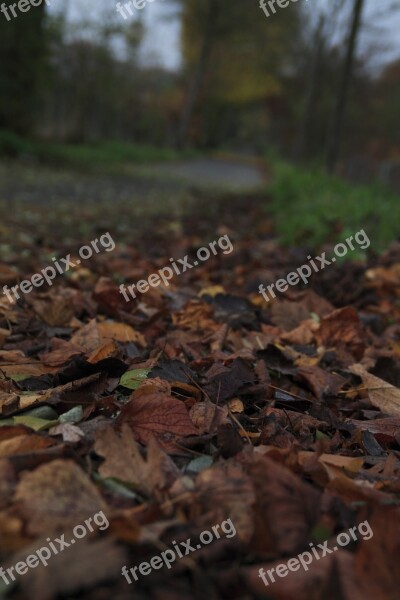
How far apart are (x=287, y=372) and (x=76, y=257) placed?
236cm

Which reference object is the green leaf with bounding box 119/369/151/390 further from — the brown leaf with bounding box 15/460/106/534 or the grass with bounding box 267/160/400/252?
the grass with bounding box 267/160/400/252

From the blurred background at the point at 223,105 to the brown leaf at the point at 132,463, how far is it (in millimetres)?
3862

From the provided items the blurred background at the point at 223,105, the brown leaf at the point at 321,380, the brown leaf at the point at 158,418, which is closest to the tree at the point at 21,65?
the blurred background at the point at 223,105

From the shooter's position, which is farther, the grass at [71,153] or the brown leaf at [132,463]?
the grass at [71,153]

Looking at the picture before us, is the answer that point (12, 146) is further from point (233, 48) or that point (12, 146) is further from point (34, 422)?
point (233, 48)

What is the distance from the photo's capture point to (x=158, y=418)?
4.88ft

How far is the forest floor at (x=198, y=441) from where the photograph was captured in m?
0.93

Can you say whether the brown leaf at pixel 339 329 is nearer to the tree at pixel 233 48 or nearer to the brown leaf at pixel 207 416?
the brown leaf at pixel 207 416

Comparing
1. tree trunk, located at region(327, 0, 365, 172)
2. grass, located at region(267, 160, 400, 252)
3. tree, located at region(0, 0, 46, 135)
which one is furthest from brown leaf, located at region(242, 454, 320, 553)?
tree, located at region(0, 0, 46, 135)

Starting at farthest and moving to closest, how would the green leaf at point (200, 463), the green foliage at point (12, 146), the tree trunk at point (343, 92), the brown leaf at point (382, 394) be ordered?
the green foliage at point (12, 146) < the tree trunk at point (343, 92) < the brown leaf at point (382, 394) < the green leaf at point (200, 463)

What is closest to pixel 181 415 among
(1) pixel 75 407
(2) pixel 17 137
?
(1) pixel 75 407

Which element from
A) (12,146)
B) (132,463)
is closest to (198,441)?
(132,463)

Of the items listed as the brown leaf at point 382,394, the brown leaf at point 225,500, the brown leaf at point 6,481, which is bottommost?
the brown leaf at point 382,394

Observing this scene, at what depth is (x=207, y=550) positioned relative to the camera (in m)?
1.00
